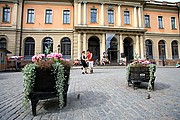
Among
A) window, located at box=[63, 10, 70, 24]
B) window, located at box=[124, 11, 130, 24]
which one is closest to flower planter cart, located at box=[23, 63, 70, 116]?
window, located at box=[63, 10, 70, 24]

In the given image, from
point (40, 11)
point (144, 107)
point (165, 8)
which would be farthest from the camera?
point (165, 8)

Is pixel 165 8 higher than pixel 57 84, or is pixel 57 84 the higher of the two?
pixel 165 8

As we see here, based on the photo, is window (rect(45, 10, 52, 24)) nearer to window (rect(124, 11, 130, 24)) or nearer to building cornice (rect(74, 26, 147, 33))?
building cornice (rect(74, 26, 147, 33))

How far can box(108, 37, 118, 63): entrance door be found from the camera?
891 inches

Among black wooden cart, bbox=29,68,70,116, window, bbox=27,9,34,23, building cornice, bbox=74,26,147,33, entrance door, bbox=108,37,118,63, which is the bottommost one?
black wooden cart, bbox=29,68,70,116

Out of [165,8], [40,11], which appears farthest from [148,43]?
[40,11]

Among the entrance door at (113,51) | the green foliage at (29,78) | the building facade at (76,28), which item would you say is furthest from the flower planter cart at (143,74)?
the entrance door at (113,51)

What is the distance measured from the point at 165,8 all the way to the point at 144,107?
101 feet

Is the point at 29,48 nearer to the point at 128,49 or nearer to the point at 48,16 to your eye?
the point at 48,16

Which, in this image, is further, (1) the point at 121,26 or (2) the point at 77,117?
(1) the point at 121,26

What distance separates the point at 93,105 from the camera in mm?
2959

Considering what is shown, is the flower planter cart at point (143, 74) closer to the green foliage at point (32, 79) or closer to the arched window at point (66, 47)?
the green foliage at point (32, 79)

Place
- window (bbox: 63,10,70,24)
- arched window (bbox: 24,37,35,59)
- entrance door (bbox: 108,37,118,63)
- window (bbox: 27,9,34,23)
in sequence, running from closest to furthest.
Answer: arched window (bbox: 24,37,35,59)
window (bbox: 27,9,34,23)
entrance door (bbox: 108,37,118,63)
window (bbox: 63,10,70,24)

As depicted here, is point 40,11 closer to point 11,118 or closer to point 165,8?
point 11,118
